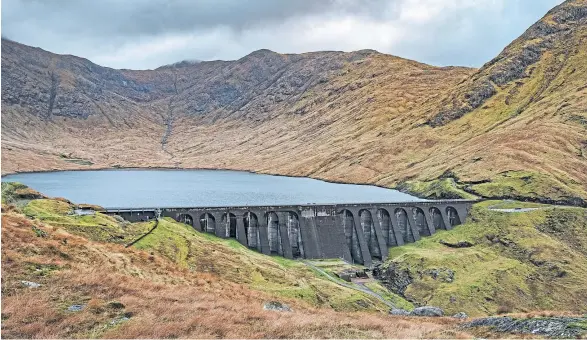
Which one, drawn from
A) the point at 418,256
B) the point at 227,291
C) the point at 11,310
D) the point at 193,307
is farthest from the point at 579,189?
the point at 11,310

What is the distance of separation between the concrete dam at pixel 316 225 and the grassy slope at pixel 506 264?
5.07 m

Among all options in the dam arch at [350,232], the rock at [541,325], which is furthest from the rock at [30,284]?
the dam arch at [350,232]

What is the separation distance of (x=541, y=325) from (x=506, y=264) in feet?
231

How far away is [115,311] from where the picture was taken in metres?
25.2

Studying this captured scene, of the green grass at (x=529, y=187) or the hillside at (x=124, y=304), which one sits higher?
the green grass at (x=529, y=187)

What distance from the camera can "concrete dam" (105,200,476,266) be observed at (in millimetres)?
92875

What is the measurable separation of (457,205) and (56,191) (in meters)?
143

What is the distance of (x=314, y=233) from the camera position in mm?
100125

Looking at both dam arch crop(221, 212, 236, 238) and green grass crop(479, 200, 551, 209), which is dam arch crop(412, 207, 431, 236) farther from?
dam arch crop(221, 212, 236, 238)

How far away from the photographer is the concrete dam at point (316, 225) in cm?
9288

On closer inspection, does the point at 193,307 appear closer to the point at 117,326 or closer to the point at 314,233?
the point at 117,326

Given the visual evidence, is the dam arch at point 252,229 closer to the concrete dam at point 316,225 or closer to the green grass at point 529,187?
the concrete dam at point 316,225

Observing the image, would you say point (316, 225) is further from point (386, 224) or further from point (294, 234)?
point (386, 224)

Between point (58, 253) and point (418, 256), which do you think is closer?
point (58, 253)
